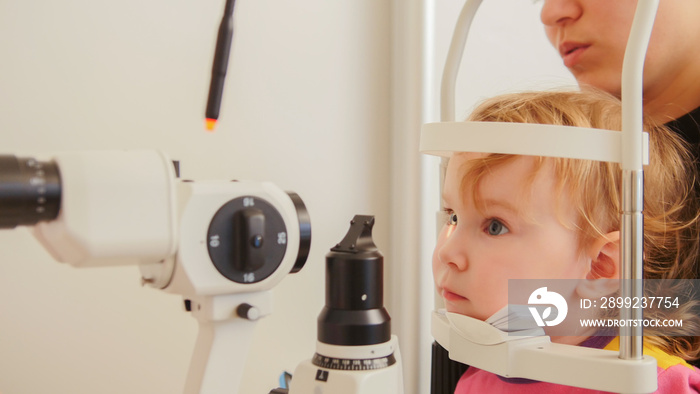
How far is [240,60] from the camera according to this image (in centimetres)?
97

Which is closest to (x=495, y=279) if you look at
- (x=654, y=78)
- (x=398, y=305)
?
(x=654, y=78)

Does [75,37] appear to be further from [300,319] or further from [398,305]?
[398,305]

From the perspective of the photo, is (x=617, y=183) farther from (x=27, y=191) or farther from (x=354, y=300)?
(x=27, y=191)

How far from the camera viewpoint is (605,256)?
0.66 meters

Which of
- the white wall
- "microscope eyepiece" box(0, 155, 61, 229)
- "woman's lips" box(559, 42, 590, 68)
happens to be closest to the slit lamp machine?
"microscope eyepiece" box(0, 155, 61, 229)

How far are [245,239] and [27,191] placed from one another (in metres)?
0.13

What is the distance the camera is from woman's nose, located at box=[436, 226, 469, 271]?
0.66 m

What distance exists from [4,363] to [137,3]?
0.52 m

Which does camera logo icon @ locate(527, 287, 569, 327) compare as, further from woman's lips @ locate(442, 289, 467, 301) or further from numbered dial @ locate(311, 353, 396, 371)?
numbered dial @ locate(311, 353, 396, 371)

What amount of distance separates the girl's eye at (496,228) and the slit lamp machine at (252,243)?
0.17 meters

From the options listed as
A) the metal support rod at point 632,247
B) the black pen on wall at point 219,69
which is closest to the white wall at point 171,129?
the black pen on wall at point 219,69

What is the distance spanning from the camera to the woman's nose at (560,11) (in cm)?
83

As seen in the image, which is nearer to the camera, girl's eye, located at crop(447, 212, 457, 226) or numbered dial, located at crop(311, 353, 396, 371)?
numbered dial, located at crop(311, 353, 396, 371)

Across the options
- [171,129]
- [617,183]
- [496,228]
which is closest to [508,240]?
[496,228]
